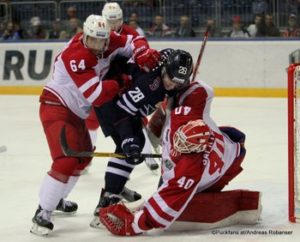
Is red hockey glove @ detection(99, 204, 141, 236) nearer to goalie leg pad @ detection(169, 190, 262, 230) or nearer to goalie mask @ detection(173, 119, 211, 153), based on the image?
goalie leg pad @ detection(169, 190, 262, 230)

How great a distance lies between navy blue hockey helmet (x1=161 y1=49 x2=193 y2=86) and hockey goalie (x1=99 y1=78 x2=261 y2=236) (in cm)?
7

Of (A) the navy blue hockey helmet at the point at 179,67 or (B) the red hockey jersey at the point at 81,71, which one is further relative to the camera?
(B) the red hockey jersey at the point at 81,71

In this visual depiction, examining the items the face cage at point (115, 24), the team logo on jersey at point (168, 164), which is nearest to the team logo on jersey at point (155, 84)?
the team logo on jersey at point (168, 164)

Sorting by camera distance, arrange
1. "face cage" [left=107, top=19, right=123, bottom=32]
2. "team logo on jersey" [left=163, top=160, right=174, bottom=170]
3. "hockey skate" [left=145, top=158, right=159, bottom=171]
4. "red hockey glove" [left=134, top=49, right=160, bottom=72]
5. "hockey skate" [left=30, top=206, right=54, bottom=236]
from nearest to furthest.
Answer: "team logo on jersey" [left=163, top=160, right=174, bottom=170] → "hockey skate" [left=30, top=206, right=54, bottom=236] → "red hockey glove" [left=134, top=49, right=160, bottom=72] → "hockey skate" [left=145, top=158, right=159, bottom=171] → "face cage" [left=107, top=19, right=123, bottom=32]

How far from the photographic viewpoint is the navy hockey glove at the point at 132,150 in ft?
11.0

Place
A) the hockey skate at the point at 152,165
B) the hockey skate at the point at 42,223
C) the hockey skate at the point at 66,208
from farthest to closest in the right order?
the hockey skate at the point at 152,165, the hockey skate at the point at 66,208, the hockey skate at the point at 42,223

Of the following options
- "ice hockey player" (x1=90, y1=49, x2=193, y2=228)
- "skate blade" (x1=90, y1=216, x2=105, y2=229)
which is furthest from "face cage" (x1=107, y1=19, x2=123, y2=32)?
"skate blade" (x1=90, y1=216, x2=105, y2=229)

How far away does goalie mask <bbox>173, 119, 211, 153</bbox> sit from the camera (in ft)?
9.96

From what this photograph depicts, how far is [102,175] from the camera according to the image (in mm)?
4691

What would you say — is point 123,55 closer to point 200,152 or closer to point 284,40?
point 200,152

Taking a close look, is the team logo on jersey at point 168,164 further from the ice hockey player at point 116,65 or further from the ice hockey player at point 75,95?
the ice hockey player at point 116,65

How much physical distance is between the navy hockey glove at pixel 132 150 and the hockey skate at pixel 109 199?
23cm

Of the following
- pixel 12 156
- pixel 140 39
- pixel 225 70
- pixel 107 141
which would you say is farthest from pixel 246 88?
pixel 140 39

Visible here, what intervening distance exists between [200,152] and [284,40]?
204 inches
